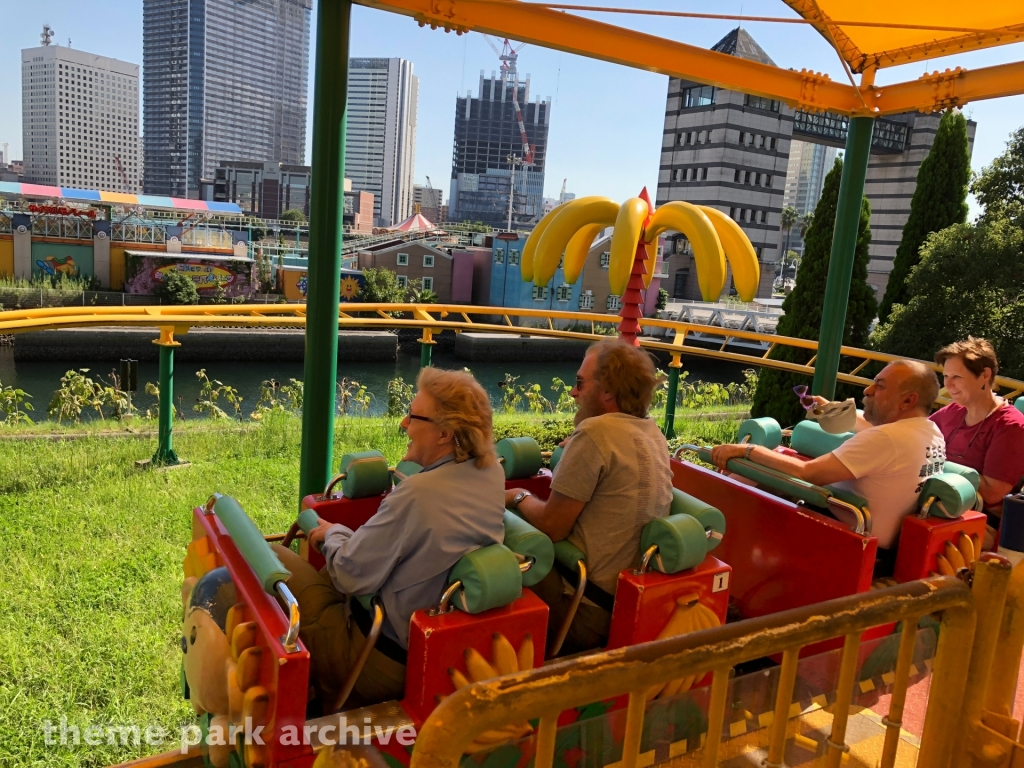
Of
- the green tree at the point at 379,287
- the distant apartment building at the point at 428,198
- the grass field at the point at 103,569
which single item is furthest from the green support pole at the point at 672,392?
the distant apartment building at the point at 428,198

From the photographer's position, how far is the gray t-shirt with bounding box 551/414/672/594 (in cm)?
192

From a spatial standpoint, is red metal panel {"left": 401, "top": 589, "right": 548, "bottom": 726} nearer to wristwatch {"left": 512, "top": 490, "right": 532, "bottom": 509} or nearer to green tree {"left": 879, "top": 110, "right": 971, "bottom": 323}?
wristwatch {"left": 512, "top": 490, "right": 532, "bottom": 509}

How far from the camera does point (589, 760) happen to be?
3.93 ft

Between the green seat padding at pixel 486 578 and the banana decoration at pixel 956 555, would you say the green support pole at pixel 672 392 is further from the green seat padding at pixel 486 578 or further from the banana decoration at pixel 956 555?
the green seat padding at pixel 486 578

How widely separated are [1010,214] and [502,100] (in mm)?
135119

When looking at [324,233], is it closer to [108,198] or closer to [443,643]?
[443,643]

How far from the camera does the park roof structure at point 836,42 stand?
310 cm

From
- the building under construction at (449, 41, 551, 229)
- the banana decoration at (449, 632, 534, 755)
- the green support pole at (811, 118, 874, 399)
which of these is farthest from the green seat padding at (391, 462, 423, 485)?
the building under construction at (449, 41, 551, 229)

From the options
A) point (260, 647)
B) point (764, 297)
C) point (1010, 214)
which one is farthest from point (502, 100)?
point (260, 647)

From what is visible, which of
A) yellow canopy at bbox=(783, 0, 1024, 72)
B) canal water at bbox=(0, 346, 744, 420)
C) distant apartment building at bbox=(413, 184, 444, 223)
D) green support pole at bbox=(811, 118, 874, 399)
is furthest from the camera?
distant apartment building at bbox=(413, 184, 444, 223)

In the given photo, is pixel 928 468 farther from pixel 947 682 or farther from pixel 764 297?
pixel 764 297

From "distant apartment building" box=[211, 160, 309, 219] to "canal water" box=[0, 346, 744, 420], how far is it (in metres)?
61.2

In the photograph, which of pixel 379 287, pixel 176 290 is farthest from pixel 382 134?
pixel 176 290

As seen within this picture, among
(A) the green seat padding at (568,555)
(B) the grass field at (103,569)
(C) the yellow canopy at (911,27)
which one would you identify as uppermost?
(C) the yellow canopy at (911,27)
